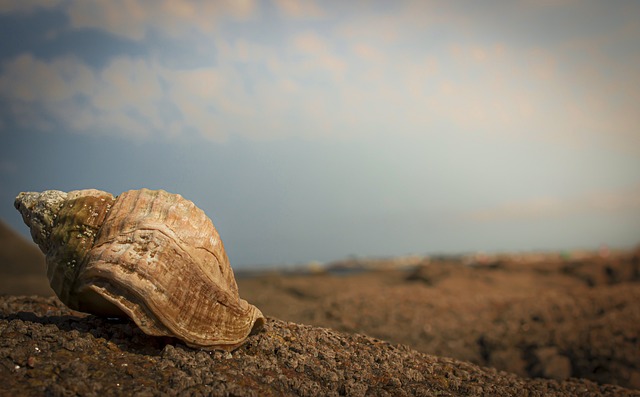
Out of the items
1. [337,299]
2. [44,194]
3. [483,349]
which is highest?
[44,194]

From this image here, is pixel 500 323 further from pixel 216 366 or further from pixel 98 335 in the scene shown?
pixel 98 335

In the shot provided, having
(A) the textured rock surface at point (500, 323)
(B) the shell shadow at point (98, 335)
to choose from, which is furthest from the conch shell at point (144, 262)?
(A) the textured rock surface at point (500, 323)

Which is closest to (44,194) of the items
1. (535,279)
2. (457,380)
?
(457,380)

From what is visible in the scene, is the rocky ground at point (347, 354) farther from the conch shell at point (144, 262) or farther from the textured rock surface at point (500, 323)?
the conch shell at point (144, 262)

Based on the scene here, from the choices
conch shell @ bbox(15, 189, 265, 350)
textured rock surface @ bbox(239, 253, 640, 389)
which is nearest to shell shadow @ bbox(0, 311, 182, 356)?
conch shell @ bbox(15, 189, 265, 350)

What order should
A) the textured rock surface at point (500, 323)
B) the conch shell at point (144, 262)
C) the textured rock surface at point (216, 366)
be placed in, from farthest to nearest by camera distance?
1. the textured rock surface at point (500, 323)
2. the conch shell at point (144, 262)
3. the textured rock surface at point (216, 366)

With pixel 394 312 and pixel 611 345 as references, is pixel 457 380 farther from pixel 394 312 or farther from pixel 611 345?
pixel 394 312

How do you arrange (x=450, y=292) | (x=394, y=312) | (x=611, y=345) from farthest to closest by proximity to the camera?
(x=450, y=292), (x=394, y=312), (x=611, y=345)
